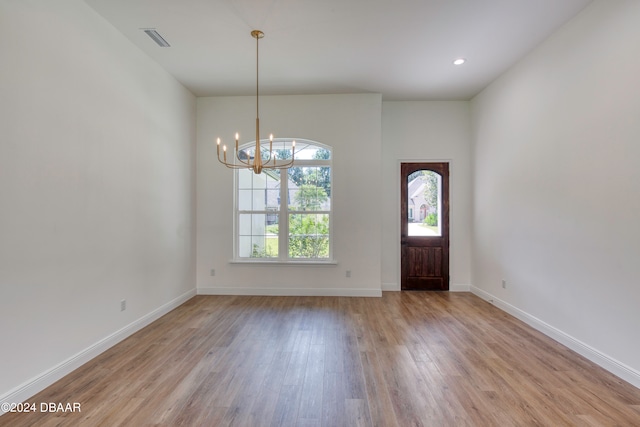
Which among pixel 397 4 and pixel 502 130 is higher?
pixel 397 4

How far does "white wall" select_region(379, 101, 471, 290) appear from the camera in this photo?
511 cm

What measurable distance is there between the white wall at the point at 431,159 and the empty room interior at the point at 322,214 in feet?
0.12

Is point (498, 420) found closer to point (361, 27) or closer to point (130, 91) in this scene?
point (361, 27)

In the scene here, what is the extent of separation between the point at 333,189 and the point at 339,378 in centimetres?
301

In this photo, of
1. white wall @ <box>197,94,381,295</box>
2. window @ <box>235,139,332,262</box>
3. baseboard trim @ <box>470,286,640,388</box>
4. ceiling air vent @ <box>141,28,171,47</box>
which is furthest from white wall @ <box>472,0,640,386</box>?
ceiling air vent @ <box>141,28,171,47</box>

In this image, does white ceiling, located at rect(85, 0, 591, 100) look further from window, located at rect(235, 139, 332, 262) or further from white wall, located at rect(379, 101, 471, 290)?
window, located at rect(235, 139, 332, 262)

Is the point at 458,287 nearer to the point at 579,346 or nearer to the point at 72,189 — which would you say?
the point at 579,346

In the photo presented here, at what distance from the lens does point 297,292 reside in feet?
15.6

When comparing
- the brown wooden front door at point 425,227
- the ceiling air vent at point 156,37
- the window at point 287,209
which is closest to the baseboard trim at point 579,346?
the brown wooden front door at point 425,227

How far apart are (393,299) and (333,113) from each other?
10.4 feet

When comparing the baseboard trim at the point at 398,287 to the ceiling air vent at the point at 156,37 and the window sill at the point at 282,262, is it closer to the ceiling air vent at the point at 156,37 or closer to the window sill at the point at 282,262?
the window sill at the point at 282,262

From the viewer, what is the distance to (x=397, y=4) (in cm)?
268

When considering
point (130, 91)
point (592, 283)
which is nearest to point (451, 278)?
point (592, 283)

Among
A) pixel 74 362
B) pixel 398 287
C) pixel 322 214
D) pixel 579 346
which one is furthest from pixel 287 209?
pixel 579 346
